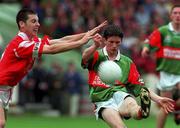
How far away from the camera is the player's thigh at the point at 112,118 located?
10.7 metres

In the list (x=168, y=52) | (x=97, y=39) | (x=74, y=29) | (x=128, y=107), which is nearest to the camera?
(x=97, y=39)

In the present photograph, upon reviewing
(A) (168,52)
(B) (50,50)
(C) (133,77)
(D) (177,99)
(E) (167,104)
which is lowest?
(D) (177,99)

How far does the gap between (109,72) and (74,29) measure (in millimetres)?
12710

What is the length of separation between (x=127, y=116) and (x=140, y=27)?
1399cm

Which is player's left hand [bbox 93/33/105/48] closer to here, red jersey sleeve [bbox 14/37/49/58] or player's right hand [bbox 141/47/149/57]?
red jersey sleeve [bbox 14/37/49/58]

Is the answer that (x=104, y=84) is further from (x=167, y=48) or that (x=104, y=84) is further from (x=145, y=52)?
(x=167, y=48)

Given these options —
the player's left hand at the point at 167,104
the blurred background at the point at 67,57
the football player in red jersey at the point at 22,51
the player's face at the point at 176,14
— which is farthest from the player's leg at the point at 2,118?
the blurred background at the point at 67,57

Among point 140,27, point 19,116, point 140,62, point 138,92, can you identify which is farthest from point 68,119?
point 138,92

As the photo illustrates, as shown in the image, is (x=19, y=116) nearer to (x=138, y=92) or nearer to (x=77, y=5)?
(x=77, y=5)

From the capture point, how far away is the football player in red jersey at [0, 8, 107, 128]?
36.3 ft

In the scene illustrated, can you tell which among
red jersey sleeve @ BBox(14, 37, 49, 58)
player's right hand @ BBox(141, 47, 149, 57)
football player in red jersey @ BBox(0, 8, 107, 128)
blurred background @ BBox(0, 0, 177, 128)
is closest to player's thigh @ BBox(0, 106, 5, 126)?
football player in red jersey @ BBox(0, 8, 107, 128)

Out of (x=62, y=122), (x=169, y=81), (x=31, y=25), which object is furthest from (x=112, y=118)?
(x=62, y=122)

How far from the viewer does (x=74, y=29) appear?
77.6 ft

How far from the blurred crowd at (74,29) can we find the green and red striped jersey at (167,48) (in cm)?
758
